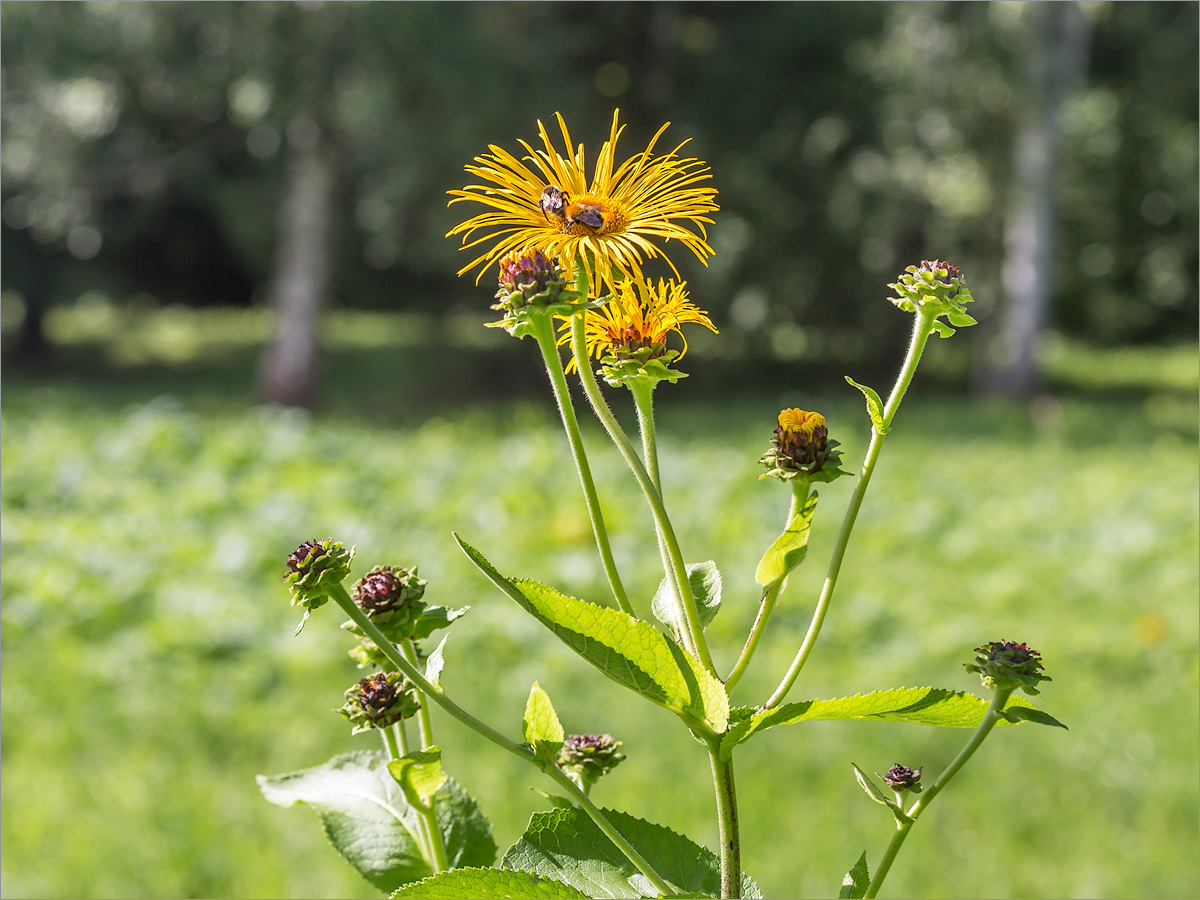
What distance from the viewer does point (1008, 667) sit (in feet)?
1.37

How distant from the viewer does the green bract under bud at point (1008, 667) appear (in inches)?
16.2

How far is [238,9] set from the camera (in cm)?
710

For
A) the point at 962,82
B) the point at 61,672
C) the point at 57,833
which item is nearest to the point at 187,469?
the point at 61,672

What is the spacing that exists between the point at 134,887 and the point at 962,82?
30.3 ft

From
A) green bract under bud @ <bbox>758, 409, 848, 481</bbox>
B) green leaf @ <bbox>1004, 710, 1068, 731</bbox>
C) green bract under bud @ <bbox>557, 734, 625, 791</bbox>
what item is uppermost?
green bract under bud @ <bbox>758, 409, 848, 481</bbox>

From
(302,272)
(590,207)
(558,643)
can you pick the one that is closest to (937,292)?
(590,207)

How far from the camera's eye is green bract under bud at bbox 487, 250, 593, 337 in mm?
403

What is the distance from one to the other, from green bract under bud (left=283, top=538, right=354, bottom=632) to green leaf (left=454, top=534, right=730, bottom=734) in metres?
0.06

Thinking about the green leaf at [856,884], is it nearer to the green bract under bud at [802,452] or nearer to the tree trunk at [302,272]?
the green bract under bud at [802,452]

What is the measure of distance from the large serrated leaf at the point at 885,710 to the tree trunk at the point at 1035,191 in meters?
8.73

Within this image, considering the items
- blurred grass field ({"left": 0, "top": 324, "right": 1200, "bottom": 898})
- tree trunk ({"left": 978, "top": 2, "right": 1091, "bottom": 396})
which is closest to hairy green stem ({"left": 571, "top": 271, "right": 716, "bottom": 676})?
blurred grass field ({"left": 0, "top": 324, "right": 1200, "bottom": 898})

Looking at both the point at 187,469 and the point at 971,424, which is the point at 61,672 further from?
the point at 971,424

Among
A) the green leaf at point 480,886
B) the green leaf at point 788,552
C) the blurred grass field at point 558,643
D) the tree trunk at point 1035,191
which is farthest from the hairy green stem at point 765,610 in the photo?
the tree trunk at point 1035,191

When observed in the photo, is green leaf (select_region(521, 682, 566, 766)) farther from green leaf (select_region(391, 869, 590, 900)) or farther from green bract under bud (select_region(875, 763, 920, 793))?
green bract under bud (select_region(875, 763, 920, 793))
